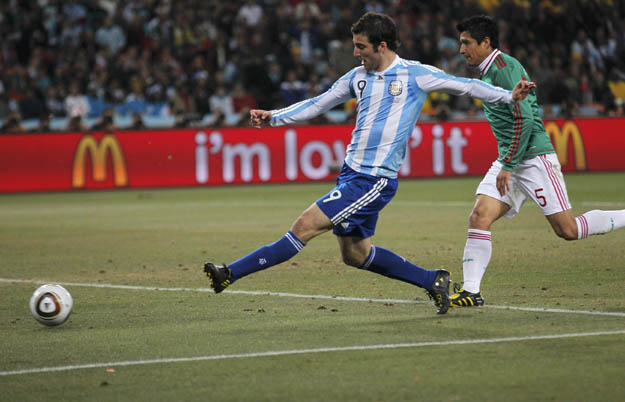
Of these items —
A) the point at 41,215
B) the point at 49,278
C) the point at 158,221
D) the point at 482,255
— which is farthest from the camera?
the point at 41,215

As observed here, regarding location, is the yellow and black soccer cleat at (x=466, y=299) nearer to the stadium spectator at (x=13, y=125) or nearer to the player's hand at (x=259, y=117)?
the player's hand at (x=259, y=117)

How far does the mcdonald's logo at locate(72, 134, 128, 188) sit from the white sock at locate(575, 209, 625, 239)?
14.6 meters

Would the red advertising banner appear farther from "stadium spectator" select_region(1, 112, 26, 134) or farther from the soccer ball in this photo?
the soccer ball

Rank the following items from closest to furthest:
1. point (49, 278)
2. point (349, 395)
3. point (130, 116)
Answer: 1. point (349, 395)
2. point (49, 278)
3. point (130, 116)

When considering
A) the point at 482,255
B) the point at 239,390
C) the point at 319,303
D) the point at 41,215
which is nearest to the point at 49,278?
the point at 319,303

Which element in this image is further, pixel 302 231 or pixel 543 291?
pixel 543 291

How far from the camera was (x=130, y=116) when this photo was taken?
75.6 ft

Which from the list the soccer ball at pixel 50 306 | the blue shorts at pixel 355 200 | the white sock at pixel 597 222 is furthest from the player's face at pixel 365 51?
the soccer ball at pixel 50 306

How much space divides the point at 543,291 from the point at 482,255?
2.91 ft

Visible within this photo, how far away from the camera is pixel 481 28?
749 centimetres

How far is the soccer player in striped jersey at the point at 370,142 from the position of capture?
6.85 m

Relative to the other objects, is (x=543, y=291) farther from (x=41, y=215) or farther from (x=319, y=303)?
(x=41, y=215)

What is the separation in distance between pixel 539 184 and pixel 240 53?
1845cm

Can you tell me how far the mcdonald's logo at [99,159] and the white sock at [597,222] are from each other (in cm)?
1457
